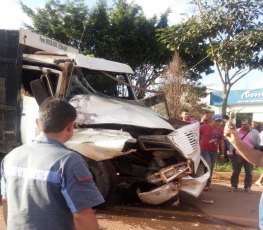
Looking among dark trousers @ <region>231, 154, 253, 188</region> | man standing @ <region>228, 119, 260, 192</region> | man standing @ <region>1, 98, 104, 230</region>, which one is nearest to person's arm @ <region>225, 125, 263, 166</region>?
man standing @ <region>1, 98, 104, 230</region>

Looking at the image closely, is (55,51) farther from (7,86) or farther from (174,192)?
(174,192)

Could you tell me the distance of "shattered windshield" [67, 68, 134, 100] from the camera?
21.2 ft

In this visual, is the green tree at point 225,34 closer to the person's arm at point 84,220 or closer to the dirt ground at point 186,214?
the dirt ground at point 186,214

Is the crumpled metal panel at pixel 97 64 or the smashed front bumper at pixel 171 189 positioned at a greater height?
the crumpled metal panel at pixel 97 64

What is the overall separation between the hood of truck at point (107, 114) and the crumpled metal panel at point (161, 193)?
0.82 metres

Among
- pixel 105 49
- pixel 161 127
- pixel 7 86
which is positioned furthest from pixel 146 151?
pixel 105 49

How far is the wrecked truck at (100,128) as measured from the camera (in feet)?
19.1

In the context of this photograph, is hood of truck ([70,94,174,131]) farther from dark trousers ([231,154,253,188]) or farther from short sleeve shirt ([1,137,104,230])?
short sleeve shirt ([1,137,104,230])

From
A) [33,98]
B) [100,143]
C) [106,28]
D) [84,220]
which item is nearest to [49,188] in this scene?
[84,220]

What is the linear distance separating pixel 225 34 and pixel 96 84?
23.8 feet

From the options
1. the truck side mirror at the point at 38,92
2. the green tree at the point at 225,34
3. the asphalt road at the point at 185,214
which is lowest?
the asphalt road at the point at 185,214

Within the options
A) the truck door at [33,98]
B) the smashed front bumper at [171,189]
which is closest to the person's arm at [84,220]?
the smashed front bumper at [171,189]

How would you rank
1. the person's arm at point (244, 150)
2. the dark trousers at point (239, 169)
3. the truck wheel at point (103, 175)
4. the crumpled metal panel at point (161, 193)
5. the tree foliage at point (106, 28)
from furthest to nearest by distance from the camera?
the tree foliage at point (106, 28)
the dark trousers at point (239, 169)
the truck wheel at point (103, 175)
the crumpled metal panel at point (161, 193)
the person's arm at point (244, 150)

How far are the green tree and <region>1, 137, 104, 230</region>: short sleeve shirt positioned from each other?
11.2 m
